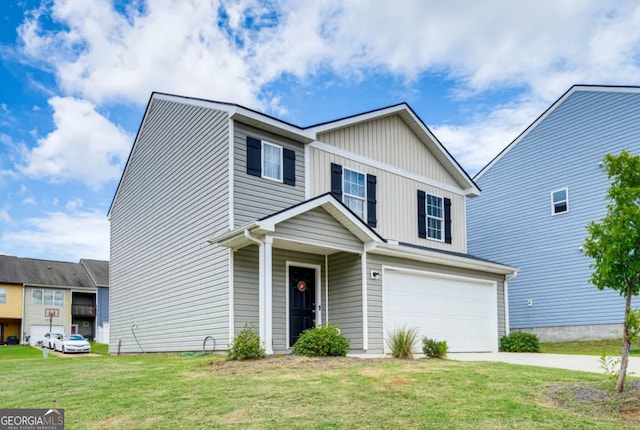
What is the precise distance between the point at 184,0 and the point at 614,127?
15474 mm

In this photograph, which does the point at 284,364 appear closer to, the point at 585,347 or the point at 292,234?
the point at 292,234

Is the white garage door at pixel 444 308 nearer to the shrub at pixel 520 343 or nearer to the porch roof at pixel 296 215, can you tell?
the shrub at pixel 520 343

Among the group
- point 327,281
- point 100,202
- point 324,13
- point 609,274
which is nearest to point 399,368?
point 609,274

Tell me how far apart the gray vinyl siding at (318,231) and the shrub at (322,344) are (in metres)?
2.11

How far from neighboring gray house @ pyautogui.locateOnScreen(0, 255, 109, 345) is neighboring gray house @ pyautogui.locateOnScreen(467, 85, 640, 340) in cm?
3323

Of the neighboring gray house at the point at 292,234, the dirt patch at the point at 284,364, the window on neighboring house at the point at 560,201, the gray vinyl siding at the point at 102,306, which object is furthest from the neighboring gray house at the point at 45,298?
the dirt patch at the point at 284,364

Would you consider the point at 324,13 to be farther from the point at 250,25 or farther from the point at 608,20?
the point at 608,20

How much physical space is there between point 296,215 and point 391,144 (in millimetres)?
6261

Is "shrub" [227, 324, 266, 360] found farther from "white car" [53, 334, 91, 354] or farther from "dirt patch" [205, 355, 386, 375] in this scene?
"white car" [53, 334, 91, 354]

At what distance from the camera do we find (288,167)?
566 inches

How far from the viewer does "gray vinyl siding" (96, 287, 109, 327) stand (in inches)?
1719

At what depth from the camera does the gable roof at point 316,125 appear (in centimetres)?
1353

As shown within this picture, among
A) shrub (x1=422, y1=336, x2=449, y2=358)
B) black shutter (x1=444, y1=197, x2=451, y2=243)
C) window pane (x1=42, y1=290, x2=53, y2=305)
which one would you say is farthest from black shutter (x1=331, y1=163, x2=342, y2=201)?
window pane (x1=42, y1=290, x2=53, y2=305)
